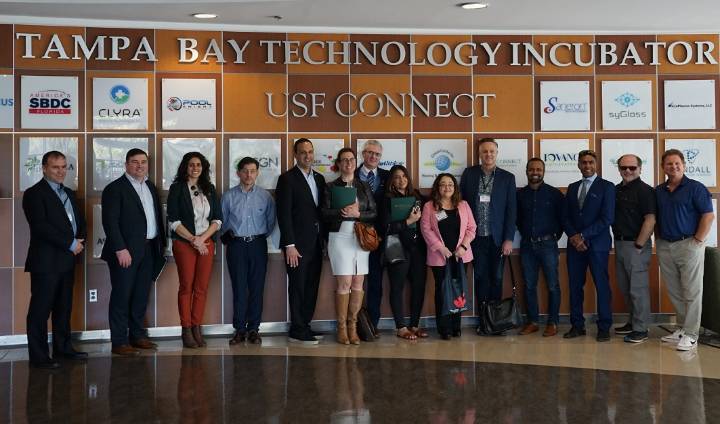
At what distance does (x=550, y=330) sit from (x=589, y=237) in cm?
94

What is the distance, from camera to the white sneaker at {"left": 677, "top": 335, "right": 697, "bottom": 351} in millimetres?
5977

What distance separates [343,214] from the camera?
20.3 ft

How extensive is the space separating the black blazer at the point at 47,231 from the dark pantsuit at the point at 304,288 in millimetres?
1841

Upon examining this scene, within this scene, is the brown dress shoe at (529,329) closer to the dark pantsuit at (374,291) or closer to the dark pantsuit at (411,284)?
the dark pantsuit at (411,284)

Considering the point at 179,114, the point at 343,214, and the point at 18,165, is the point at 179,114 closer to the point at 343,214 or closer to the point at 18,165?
the point at 18,165

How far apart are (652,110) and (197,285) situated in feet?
15.5

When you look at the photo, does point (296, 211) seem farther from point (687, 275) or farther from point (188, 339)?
point (687, 275)

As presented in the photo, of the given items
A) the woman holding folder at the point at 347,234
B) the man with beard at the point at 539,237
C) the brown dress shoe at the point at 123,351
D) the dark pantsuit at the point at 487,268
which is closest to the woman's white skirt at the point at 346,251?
the woman holding folder at the point at 347,234

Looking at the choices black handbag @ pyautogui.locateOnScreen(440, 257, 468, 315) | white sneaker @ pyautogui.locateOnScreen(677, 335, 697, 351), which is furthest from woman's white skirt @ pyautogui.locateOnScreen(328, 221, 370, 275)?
white sneaker @ pyautogui.locateOnScreen(677, 335, 697, 351)

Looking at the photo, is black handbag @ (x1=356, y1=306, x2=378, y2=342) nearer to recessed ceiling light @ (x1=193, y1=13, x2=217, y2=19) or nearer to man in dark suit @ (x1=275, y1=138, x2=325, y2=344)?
man in dark suit @ (x1=275, y1=138, x2=325, y2=344)

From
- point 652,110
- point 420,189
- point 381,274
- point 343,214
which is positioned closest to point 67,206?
point 343,214

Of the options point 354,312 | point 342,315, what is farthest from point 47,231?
point 354,312

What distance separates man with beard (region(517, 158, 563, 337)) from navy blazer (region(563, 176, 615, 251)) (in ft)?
0.68

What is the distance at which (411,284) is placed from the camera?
21.7 ft
